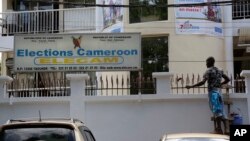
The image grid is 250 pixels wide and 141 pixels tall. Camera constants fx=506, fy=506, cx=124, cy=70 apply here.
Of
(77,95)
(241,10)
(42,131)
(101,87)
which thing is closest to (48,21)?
(241,10)

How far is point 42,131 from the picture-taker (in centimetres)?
Answer: 700

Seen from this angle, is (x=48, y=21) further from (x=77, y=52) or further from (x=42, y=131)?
(x=42, y=131)

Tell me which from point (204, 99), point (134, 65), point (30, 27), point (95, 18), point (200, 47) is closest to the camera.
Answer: point (204, 99)

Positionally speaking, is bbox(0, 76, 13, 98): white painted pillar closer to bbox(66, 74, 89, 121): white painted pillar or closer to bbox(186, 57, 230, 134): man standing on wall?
bbox(66, 74, 89, 121): white painted pillar

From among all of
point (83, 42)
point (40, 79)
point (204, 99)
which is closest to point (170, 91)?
point (204, 99)

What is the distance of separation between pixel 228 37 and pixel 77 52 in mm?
5520

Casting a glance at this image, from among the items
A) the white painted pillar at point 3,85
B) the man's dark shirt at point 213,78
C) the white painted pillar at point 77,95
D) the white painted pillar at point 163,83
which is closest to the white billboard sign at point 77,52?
the white painted pillar at point 3,85

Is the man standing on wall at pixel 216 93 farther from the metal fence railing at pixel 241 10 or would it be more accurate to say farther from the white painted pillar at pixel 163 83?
the metal fence railing at pixel 241 10

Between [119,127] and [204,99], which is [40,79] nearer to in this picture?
[119,127]

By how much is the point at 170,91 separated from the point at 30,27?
9990 mm

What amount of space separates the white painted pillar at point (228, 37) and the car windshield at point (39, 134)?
10372mm

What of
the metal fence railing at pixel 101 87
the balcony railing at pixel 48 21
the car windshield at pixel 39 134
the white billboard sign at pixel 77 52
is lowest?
the car windshield at pixel 39 134

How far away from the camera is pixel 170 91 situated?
42.8ft

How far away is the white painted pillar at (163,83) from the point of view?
42.6ft
